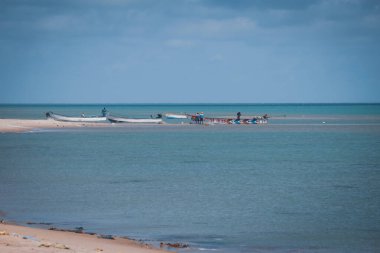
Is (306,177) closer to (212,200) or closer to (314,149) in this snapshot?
(212,200)

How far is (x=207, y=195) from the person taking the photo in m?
26.9

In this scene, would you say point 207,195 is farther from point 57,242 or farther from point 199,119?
point 199,119

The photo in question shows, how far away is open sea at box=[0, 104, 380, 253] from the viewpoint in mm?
19266

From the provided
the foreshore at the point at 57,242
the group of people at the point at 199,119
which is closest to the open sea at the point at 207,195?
the foreshore at the point at 57,242

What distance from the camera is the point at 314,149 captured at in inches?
2053

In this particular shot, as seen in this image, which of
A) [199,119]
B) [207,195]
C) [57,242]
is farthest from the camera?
[199,119]

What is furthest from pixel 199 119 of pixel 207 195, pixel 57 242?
pixel 57 242

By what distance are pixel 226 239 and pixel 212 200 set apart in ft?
22.5

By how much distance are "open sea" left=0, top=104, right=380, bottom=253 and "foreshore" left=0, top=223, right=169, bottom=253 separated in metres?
1.14

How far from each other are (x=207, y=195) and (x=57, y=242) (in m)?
11.6

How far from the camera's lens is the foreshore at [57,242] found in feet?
47.3

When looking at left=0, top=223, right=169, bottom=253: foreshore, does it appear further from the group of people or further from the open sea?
the group of people

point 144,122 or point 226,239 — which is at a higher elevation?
point 144,122

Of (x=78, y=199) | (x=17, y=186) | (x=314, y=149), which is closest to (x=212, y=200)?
(x=78, y=199)
